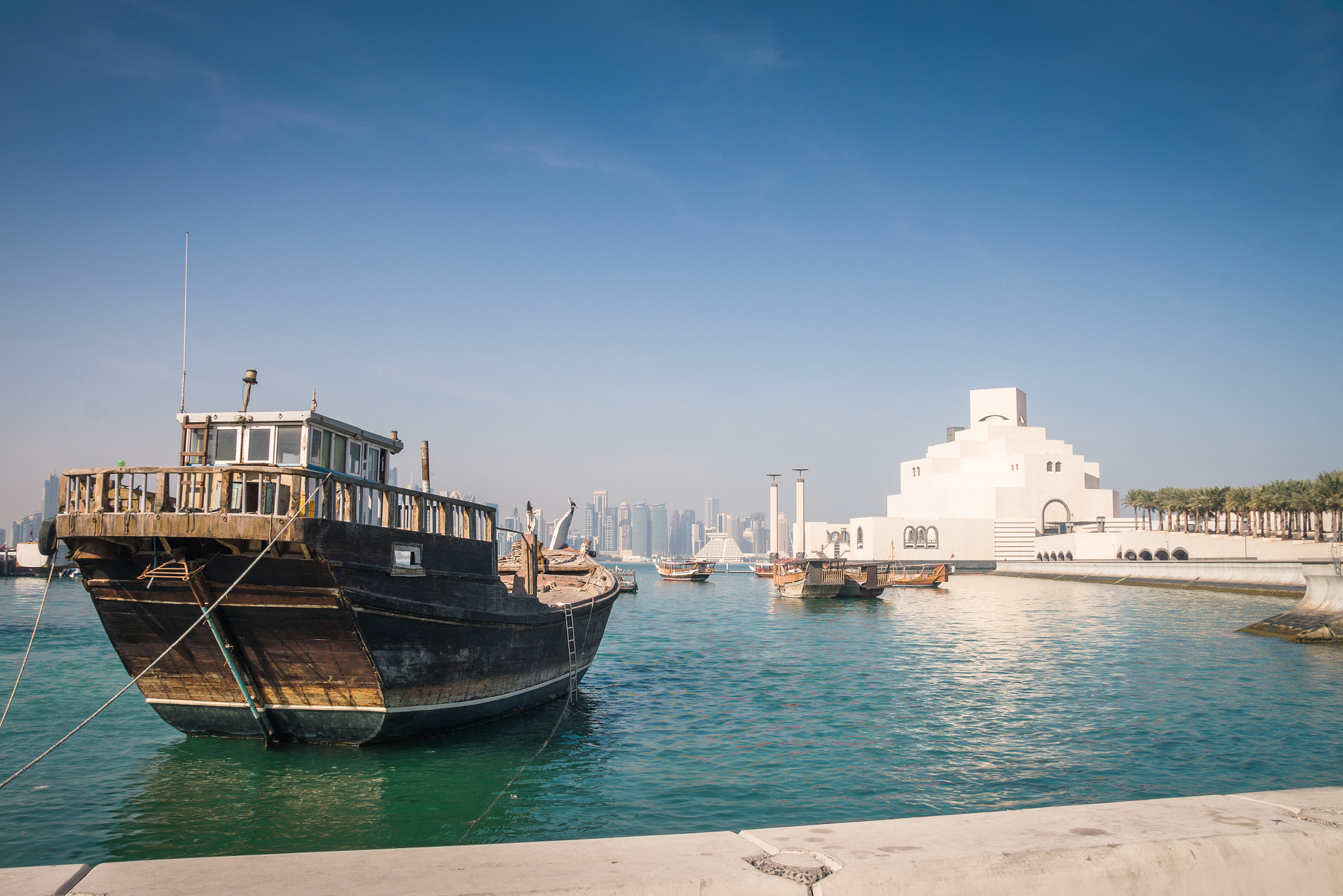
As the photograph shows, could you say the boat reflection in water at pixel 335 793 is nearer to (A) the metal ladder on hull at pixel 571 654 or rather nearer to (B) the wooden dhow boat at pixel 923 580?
(A) the metal ladder on hull at pixel 571 654

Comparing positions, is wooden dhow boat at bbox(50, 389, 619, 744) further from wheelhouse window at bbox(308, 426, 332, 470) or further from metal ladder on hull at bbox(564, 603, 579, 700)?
metal ladder on hull at bbox(564, 603, 579, 700)

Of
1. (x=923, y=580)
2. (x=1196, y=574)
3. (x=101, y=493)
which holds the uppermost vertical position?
(x=101, y=493)

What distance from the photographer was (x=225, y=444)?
12.6 metres

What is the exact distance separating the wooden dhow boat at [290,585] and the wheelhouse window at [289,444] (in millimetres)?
22

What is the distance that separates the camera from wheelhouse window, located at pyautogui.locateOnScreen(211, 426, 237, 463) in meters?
12.6

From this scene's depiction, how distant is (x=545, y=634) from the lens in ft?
52.5

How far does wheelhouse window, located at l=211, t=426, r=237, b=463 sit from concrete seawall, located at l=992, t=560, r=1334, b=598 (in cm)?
3711

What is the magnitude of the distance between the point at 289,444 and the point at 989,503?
128084mm

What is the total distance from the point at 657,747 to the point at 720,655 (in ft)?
46.3

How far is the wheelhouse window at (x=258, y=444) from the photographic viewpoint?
1245cm

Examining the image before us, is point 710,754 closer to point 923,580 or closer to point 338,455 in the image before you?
point 338,455

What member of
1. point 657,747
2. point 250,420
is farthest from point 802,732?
point 250,420

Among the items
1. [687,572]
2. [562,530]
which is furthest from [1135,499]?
[562,530]

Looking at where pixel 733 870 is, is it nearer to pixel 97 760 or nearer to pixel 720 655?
pixel 97 760
